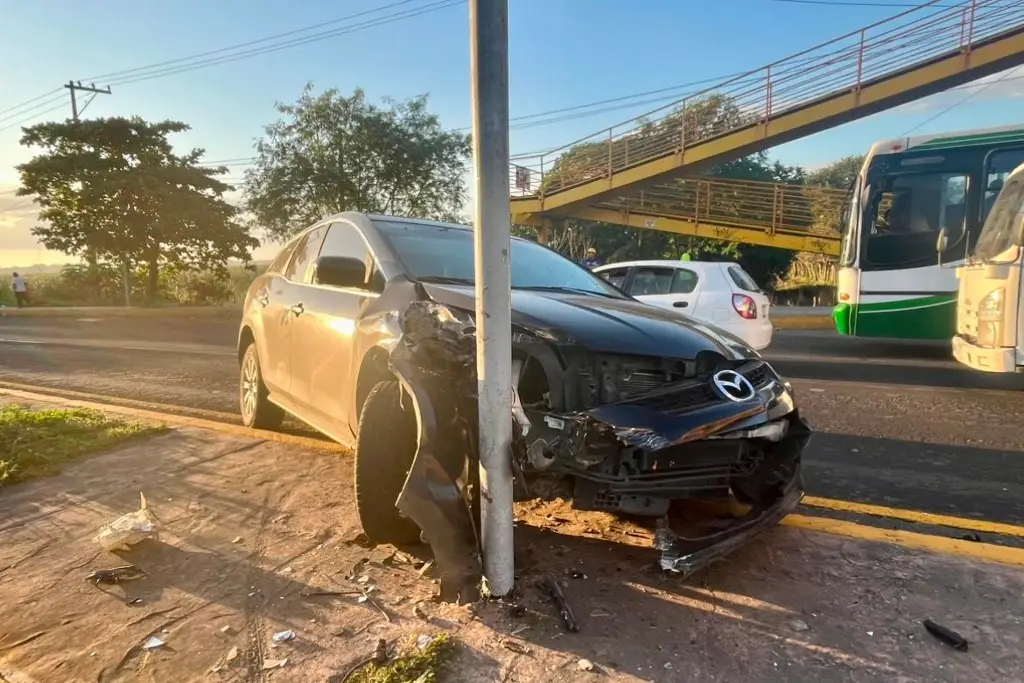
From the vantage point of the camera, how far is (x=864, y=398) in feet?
22.3

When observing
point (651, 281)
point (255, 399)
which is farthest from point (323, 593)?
point (651, 281)

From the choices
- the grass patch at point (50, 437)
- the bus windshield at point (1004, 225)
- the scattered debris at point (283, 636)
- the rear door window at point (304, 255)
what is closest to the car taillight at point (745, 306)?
the bus windshield at point (1004, 225)

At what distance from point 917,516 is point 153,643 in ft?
12.0

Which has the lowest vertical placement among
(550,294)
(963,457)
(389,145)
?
(963,457)

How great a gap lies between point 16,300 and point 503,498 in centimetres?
3847

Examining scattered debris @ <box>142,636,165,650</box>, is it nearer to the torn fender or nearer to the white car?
the torn fender

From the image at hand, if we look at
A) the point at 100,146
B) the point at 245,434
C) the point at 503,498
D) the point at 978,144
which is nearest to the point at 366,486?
the point at 503,498

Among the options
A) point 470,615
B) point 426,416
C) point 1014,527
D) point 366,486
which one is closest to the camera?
point 470,615

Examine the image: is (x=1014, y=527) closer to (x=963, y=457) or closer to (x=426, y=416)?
(x=963, y=457)

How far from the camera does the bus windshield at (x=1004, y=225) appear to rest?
625 centimetres

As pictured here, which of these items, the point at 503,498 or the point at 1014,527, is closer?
the point at 503,498

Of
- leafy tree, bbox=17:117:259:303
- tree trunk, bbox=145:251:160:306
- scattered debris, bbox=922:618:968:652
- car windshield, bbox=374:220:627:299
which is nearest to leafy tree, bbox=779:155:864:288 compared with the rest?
car windshield, bbox=374:220:627:299

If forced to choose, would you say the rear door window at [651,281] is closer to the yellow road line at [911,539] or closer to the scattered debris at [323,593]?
the yellow road line at [911,539]

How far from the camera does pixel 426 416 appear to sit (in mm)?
2615
